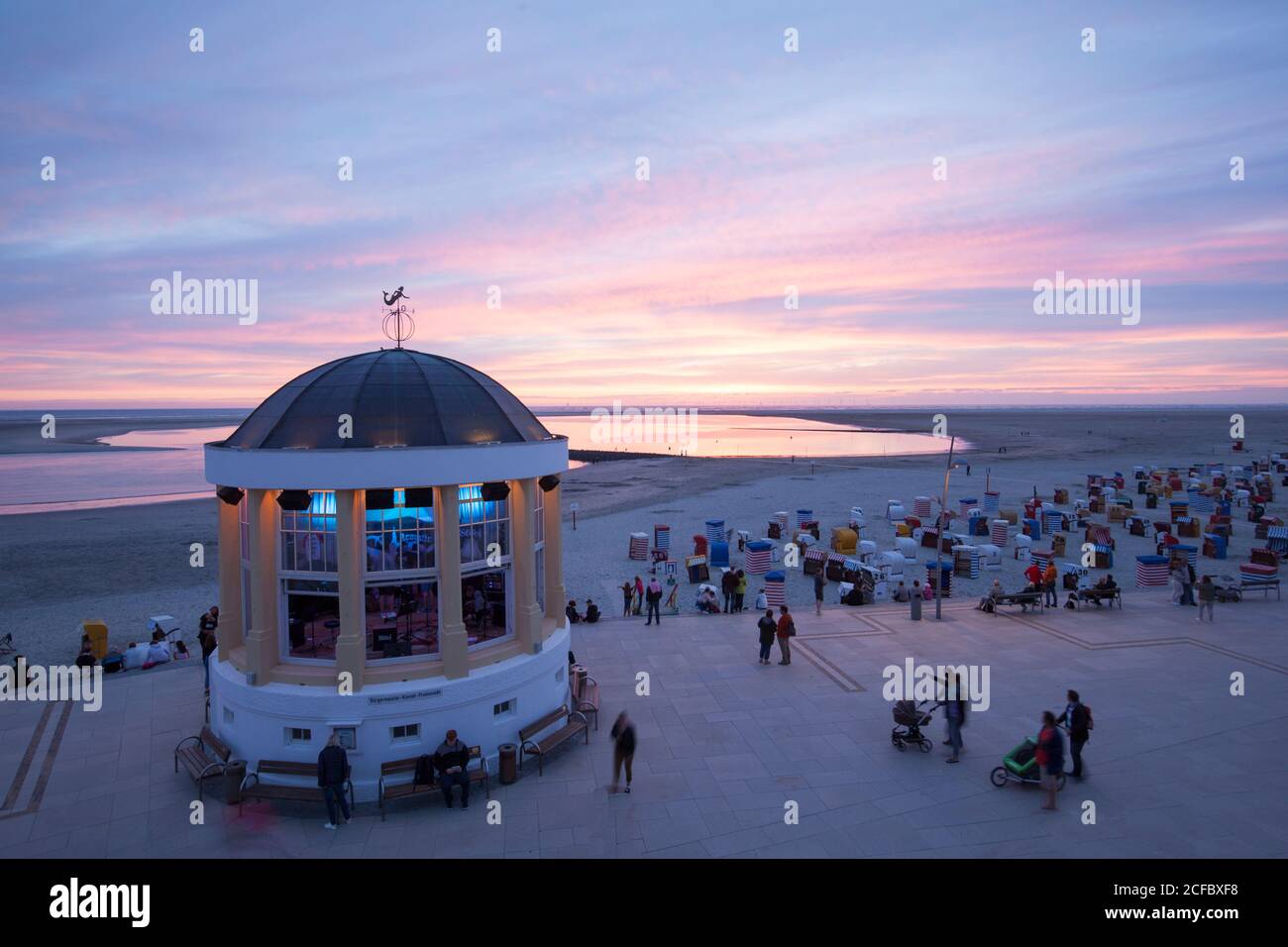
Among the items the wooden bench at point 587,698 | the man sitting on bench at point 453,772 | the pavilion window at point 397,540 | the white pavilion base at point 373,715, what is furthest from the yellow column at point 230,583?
the wooden bench at point 587,698

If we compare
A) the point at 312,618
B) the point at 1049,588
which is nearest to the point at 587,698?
the point at 312,618

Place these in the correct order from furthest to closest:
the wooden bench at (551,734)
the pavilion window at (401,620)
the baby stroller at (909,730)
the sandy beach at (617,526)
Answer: the sandy beach at (617,526) < the pavilion window at (401,620) < the baby stroller at (909,730) < the wooden bench at (551,734)

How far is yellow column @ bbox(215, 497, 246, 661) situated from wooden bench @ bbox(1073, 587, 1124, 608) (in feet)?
76.7

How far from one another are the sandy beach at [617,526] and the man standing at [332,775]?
46.7 ft

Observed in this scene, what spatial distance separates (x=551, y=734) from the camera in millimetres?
13914

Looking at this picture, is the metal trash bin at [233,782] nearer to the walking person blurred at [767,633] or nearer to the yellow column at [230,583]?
the yellow column at [230,583]

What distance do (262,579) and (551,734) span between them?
19.3 ft

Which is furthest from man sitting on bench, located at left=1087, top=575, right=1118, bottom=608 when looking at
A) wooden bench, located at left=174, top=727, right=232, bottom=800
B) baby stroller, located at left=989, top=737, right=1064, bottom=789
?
wooden bench, located at left=174, top=727, right=232, bottom=800

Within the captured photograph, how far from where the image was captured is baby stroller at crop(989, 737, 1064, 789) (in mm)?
11945

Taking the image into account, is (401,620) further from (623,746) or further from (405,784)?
(623,746)

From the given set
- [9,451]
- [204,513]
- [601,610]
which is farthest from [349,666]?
[9,451]

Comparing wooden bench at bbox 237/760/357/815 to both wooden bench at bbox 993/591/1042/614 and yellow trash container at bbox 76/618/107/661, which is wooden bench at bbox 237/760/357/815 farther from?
wooden bench at bbox 993/591/1042/614

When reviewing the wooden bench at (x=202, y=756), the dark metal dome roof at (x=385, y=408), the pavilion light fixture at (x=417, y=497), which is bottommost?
the wooden bench at (x=202, y=756)

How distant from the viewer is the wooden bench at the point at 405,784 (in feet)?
38.9
